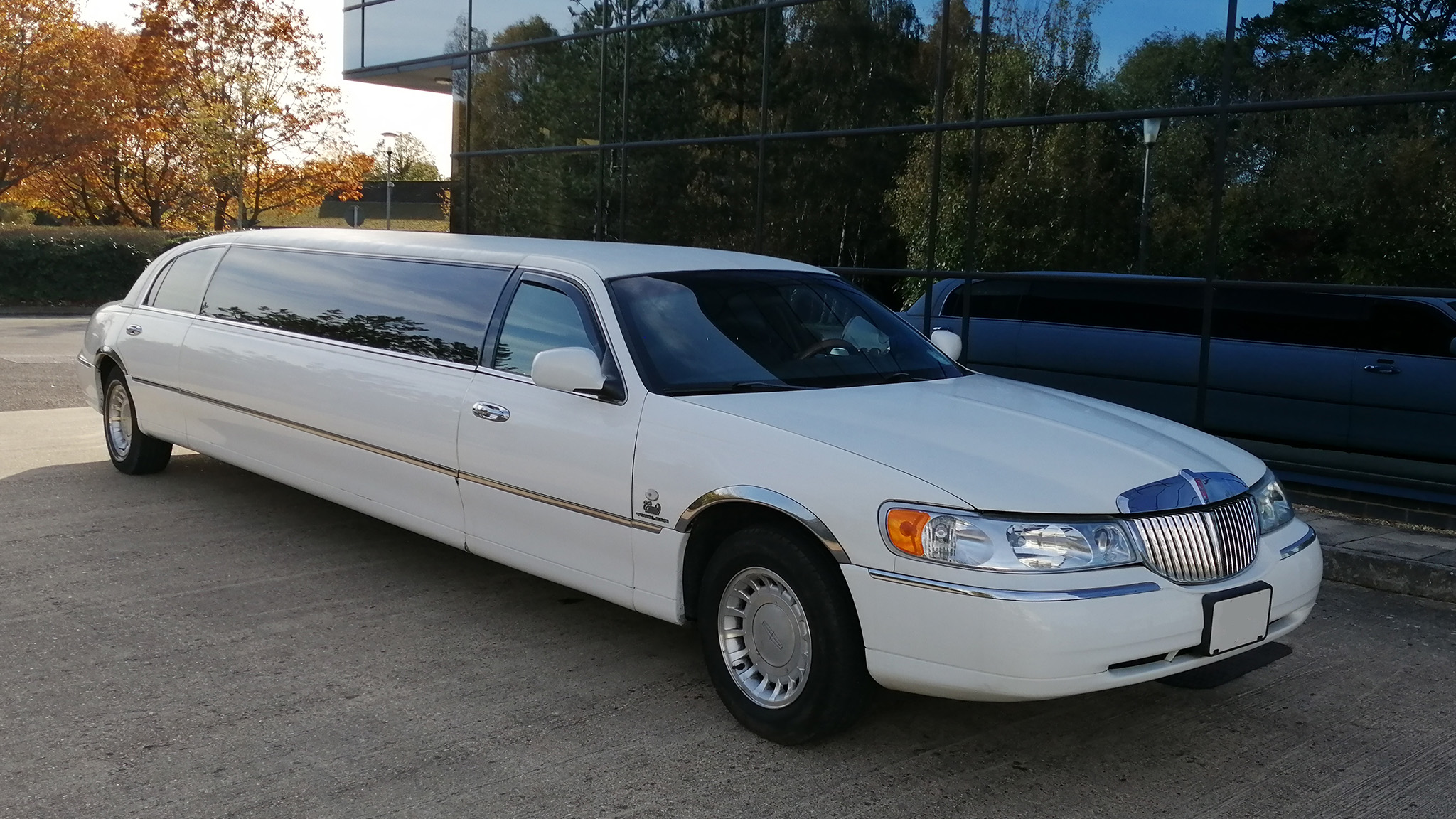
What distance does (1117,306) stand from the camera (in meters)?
9.91

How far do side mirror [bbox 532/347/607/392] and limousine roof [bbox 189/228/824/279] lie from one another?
553 mm

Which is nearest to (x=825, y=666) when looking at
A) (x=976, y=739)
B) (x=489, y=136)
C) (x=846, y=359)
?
(x=976, y=739)

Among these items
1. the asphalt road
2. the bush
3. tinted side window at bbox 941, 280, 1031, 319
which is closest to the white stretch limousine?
tinted side window at bbox 941, 280, 1031, 319

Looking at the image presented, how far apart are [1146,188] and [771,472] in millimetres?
6777

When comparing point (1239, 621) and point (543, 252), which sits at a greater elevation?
point (543, 252)

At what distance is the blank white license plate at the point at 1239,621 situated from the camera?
3801 millimetres

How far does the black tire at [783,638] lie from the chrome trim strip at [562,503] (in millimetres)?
338

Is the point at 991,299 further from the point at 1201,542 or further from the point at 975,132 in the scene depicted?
the point at 1201,542

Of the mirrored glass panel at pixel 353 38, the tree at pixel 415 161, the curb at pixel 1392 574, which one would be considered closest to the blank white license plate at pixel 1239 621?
the curb at pixel 1392 574

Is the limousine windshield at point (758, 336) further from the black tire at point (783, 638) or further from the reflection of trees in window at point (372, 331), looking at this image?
the reflection of trees in window at point (372, 331)

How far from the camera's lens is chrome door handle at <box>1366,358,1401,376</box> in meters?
8.48

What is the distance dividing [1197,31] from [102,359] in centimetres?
816

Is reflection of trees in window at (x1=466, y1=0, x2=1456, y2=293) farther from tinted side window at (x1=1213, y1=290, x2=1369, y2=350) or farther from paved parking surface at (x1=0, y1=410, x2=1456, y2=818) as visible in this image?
paved parking surface at (x1=0, y1=410, x2=1456, y2=818)

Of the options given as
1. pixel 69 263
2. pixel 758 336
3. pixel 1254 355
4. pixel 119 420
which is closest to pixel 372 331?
pixel 758 336
